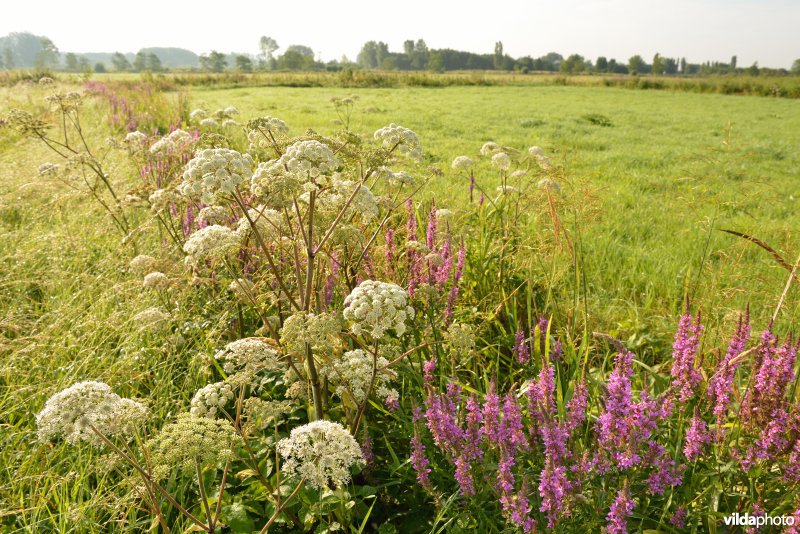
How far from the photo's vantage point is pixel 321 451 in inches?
70.4

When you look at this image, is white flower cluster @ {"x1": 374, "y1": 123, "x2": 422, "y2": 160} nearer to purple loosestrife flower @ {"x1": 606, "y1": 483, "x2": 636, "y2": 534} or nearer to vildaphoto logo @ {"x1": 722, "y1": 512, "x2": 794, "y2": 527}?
purple loosestrife flower @ {"x1": 606, "y1": 483, "x2": 636, "y2": 534}

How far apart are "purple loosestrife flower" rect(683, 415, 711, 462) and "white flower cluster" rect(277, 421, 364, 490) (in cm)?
150

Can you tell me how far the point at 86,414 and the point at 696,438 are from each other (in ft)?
8.30

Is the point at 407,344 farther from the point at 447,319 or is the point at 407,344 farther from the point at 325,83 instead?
the point at 325,83

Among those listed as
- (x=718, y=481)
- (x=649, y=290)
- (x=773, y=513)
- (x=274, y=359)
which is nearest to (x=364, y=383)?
(x=274, y=359)

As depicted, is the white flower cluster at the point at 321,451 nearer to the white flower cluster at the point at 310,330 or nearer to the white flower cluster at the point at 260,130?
the white flower cluster at the point at 310,330

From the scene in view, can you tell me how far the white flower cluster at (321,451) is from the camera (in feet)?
5.85

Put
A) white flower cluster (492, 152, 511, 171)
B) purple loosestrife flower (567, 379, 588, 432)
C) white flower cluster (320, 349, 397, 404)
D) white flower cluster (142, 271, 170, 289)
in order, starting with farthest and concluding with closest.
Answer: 1. white flower cluster (492, 152, 511, 171)
2. white flower cluster (142, 271, 170, 289)
3. white flower cluster (320, 349, 397, 404)
4. purple loosestrife flower (567, 379, 588, 432)

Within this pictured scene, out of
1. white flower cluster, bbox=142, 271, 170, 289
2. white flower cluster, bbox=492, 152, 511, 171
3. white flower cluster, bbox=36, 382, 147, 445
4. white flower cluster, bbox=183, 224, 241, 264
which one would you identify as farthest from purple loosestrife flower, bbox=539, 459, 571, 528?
white flower cluster, bbox=492, 152, 511, 171

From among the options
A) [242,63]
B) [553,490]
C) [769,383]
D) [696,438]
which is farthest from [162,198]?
[242,63]

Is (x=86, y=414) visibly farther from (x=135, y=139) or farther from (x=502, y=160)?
(x=135, y=139)

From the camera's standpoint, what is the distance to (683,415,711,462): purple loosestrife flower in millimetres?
2160

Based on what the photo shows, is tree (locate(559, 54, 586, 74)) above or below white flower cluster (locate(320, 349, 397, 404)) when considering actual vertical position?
above

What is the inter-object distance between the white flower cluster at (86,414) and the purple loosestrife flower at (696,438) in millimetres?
2343
